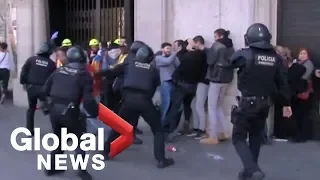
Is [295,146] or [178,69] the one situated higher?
[178,69]

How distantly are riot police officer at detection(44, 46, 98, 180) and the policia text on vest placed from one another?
0.09 metres

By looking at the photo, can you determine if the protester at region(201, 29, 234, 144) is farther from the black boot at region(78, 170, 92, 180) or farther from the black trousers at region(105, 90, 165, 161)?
the black boot at region(78, 170, 92, 180)

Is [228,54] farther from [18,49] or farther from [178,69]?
[18,49]

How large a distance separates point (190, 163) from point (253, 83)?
2216mm

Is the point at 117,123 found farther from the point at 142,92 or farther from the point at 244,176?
the point at 244,176

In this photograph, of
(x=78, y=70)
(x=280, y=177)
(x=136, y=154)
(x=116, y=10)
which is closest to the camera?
(x=78, y=70)

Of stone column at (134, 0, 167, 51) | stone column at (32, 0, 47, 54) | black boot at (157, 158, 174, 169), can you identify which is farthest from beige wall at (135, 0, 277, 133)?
stone column at (32, 0, 47, 54)

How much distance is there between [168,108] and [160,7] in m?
2.35

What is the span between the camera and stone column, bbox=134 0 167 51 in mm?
12547

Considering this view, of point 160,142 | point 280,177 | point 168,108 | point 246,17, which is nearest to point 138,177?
point 160,142

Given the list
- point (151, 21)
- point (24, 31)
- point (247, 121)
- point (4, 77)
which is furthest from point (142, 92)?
point (4, 77)

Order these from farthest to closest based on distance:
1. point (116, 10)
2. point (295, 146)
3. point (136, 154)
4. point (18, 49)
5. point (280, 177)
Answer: point (18, 49) → point (116, 10) → point (295, 146) → point (136, 154) → point (280, 177)

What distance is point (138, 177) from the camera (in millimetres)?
8344

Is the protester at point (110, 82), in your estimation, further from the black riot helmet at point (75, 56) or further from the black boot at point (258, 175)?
the black boot at point (258, 175)
